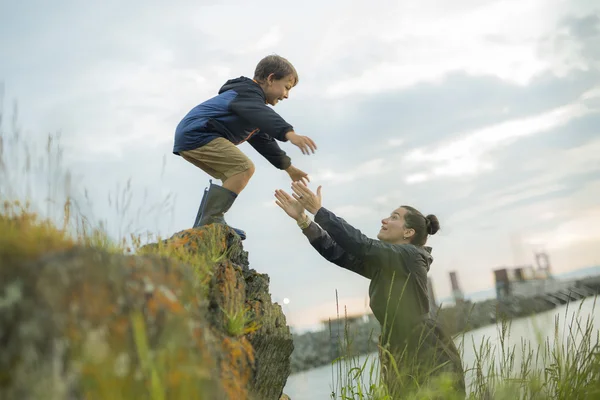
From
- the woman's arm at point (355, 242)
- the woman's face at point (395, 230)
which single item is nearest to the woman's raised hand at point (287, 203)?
the woman's arm at point (355, 242)

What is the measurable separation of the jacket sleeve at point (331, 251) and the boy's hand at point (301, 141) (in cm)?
55

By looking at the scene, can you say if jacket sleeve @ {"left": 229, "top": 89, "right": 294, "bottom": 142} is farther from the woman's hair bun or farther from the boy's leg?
the woman's hair bun

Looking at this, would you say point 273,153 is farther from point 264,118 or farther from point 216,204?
point 216,204

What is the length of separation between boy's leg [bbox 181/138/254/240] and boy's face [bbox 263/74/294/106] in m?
0.65

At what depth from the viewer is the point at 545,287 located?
2.29m

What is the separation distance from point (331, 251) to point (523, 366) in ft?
4.92

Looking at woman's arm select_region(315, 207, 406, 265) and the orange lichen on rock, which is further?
woman's arm select_region(315, 207, 406, 265)

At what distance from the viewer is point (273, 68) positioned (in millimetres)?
4738

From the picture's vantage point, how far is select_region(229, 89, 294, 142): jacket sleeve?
4.15 metres

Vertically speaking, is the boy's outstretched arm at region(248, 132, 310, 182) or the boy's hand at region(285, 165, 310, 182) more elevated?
the boy's outstretched arm at region(248, 132, 310, 182)

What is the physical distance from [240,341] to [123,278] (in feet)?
3.47

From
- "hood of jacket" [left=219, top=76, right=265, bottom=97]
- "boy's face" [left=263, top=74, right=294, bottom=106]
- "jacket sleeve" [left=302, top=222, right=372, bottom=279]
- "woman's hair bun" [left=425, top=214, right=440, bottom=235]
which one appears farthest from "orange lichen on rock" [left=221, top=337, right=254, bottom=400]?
"boy's face" [left=263, top=74, right=294, bottom=106]

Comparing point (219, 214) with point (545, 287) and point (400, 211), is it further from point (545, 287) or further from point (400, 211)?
point (545, 287)

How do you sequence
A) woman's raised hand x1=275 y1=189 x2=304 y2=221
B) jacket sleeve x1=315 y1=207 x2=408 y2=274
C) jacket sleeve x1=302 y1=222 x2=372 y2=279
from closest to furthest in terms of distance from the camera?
jacket sleeve x1=315 y1=207 x2=408 y2=274, woman's raised hand x1=275 y1=189 x2=304 y2=221, jacket sleeve x1=302 y1=222 x2=372 y2=279
